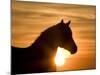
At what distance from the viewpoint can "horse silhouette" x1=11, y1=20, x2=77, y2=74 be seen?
7.32 feet

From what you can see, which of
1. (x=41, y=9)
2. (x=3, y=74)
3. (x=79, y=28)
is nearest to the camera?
(x=3, y=74)

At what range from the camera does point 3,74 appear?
216cm

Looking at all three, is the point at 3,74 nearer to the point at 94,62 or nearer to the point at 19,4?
the point at 19,4

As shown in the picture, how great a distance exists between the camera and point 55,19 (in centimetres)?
239

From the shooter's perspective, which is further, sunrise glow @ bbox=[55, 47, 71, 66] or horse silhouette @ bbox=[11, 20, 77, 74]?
sunrise glow @ bbox=[55, 47, 71, 66]

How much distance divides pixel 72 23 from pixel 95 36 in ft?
1.14

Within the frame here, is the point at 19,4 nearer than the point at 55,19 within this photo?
Yes

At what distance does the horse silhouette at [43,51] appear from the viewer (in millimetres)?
2230

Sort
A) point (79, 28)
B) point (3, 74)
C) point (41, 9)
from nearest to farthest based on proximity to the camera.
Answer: point (3, 74)
point (41, 9)
point (79, 28)

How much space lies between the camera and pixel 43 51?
233 centimetres

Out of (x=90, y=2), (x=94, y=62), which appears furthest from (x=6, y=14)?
(x=94, y=62)

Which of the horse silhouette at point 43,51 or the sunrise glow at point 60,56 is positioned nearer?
the horse silhouette at point 43,51
